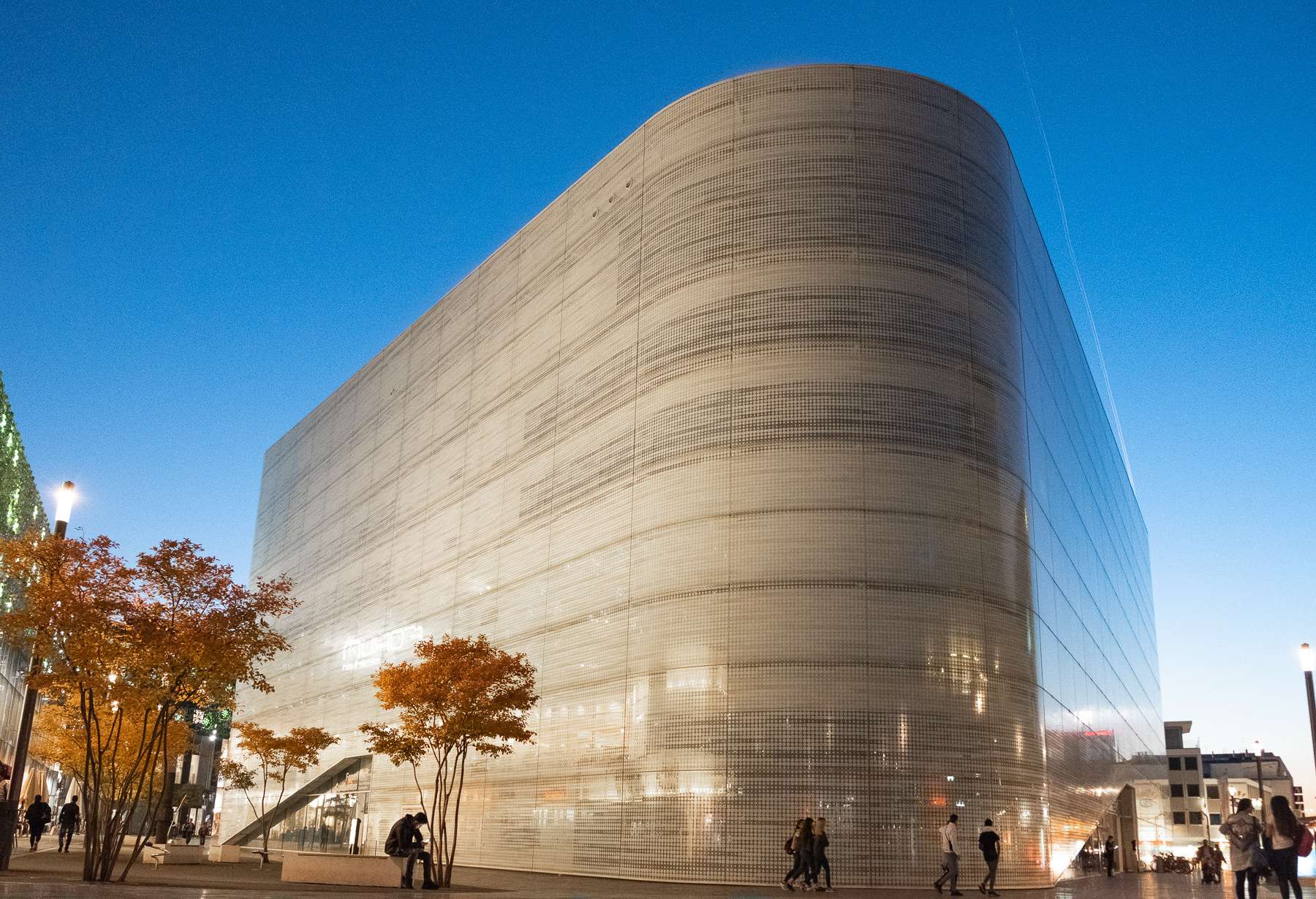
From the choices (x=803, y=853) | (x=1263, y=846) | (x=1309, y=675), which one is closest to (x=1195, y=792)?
(x=1309, y=675)

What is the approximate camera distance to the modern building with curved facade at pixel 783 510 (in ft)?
85.5

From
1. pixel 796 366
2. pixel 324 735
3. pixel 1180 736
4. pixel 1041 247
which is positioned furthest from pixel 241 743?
pixel 1180 736

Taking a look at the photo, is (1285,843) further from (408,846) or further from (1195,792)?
(1195,792)

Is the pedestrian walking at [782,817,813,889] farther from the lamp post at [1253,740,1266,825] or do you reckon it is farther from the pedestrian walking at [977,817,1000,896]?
the lamp post at [1253,740,1266,825]

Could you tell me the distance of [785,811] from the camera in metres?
25.2

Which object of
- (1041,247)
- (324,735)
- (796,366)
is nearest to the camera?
(796,366)

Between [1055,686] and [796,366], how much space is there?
1419 cm

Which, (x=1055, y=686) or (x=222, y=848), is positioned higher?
(x=1055, y=686)

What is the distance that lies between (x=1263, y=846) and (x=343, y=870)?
17.2m

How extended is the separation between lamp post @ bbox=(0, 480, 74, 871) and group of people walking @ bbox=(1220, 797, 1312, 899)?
19.7 metres

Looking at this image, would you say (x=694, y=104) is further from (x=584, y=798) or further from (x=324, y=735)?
(x=324, y=735)

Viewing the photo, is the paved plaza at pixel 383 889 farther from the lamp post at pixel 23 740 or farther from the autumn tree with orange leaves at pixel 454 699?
the autumn tree with orange leaves at pixel 454 699

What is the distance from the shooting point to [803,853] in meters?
23.3

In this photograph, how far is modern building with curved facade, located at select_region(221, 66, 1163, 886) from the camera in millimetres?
26062
